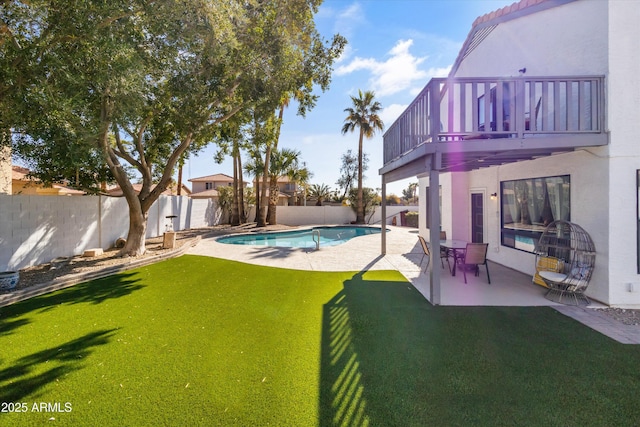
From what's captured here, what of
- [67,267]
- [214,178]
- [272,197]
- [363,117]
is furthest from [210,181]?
[67,267]

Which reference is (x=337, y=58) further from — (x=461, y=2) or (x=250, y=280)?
(x=250, y=280)

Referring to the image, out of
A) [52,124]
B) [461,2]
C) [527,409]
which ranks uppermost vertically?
[461,2]

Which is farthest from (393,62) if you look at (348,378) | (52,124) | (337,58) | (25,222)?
(25,222)

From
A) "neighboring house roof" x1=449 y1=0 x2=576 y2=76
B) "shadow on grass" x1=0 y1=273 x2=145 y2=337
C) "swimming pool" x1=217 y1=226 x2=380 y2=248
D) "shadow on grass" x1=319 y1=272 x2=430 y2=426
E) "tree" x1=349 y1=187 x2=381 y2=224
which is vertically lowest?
"shadow on grass" x1=319 y1=272 x2=430 y2=426

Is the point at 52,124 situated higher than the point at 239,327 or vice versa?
the point at 52,124

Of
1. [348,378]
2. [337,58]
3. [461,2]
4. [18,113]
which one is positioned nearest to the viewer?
[348,378]

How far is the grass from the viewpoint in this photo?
2.94 metres

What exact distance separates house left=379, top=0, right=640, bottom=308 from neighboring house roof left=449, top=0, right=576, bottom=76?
4 centimetres

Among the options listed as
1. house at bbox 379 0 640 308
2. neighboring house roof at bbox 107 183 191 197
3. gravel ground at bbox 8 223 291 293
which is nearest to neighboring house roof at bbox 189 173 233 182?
neighboring house roof at bbox 107 183 191 197

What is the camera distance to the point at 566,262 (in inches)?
261

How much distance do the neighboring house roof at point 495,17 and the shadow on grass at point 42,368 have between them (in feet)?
36.3

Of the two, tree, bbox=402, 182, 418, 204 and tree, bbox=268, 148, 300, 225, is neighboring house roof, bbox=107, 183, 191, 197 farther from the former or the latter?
tree, bbox=402, 182, 418, 204

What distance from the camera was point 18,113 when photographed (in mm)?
5832

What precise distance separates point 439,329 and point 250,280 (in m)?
4.82
